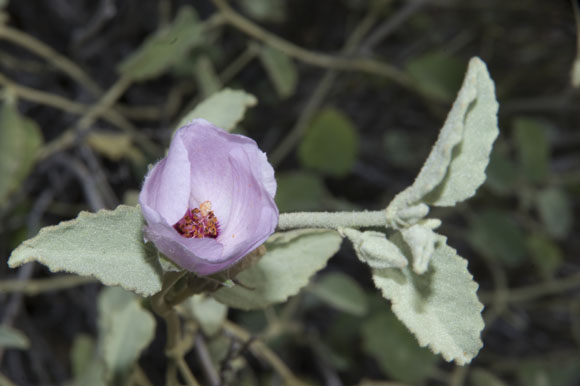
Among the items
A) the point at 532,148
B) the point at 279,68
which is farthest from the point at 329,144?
the point at 532,148

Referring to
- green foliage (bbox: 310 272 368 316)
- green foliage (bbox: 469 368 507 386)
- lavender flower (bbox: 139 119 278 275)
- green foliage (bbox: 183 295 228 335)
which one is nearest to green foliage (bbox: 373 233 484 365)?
lavender flower (bbox: 139 119 278 275)

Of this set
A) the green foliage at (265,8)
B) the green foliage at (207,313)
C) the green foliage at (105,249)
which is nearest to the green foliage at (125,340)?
the green foliage at (207,313)

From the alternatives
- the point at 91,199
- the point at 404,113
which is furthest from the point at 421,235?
the point at 404,113

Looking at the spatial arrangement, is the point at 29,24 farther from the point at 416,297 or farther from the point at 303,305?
the point at 416,297

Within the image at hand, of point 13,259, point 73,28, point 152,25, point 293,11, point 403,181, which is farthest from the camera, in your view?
point 403,181

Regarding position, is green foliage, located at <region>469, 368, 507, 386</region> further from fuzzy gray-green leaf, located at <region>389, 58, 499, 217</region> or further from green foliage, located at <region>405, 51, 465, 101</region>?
fuzzy gray-green leaf, located at <region>389, 58, 499, 217</region>

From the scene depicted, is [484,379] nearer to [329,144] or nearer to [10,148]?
[329,144]
